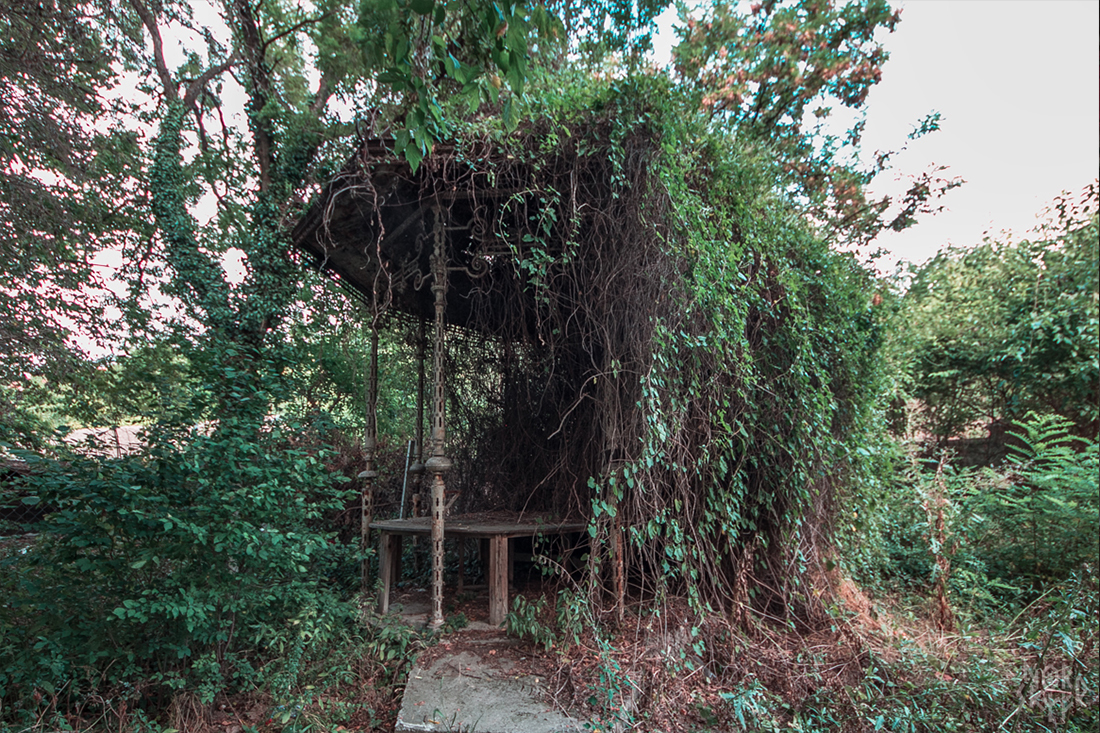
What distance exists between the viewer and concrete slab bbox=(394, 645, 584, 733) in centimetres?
264

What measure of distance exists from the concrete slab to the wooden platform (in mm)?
448

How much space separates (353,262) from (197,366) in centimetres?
191

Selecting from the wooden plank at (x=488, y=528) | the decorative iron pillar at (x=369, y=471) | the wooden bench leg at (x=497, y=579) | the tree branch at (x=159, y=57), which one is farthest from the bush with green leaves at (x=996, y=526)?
the tree branch at (x=159, y=57)

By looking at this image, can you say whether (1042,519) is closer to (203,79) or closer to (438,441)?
(438,441)

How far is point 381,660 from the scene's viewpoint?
10.7ft

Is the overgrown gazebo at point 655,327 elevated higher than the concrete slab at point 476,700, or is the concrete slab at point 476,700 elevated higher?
the overgrown gazebo at point 655,327

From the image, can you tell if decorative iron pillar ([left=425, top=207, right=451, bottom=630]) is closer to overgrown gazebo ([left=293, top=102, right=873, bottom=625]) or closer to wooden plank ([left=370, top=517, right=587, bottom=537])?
overgrown gazebo ([left=293, top=102, right=873, bottom=625])

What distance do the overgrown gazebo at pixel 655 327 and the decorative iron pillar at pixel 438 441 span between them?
1 cm

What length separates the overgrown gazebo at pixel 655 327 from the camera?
10.8ft

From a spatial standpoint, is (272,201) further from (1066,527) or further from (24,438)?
(1066,527)

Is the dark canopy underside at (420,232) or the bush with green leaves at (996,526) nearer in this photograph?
the dark canopy underside at (420,232)

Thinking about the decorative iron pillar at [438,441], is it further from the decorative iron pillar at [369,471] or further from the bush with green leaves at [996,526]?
the bush with green leaves at [996,526]

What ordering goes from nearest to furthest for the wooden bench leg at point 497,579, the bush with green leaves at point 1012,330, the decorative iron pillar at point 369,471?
the wooden bench leg at point 497,579, the decorative iron pillar at point 369,471, the bush with green leaves at point 1012,330

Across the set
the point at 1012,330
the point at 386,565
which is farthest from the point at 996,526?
the point at 386,565
